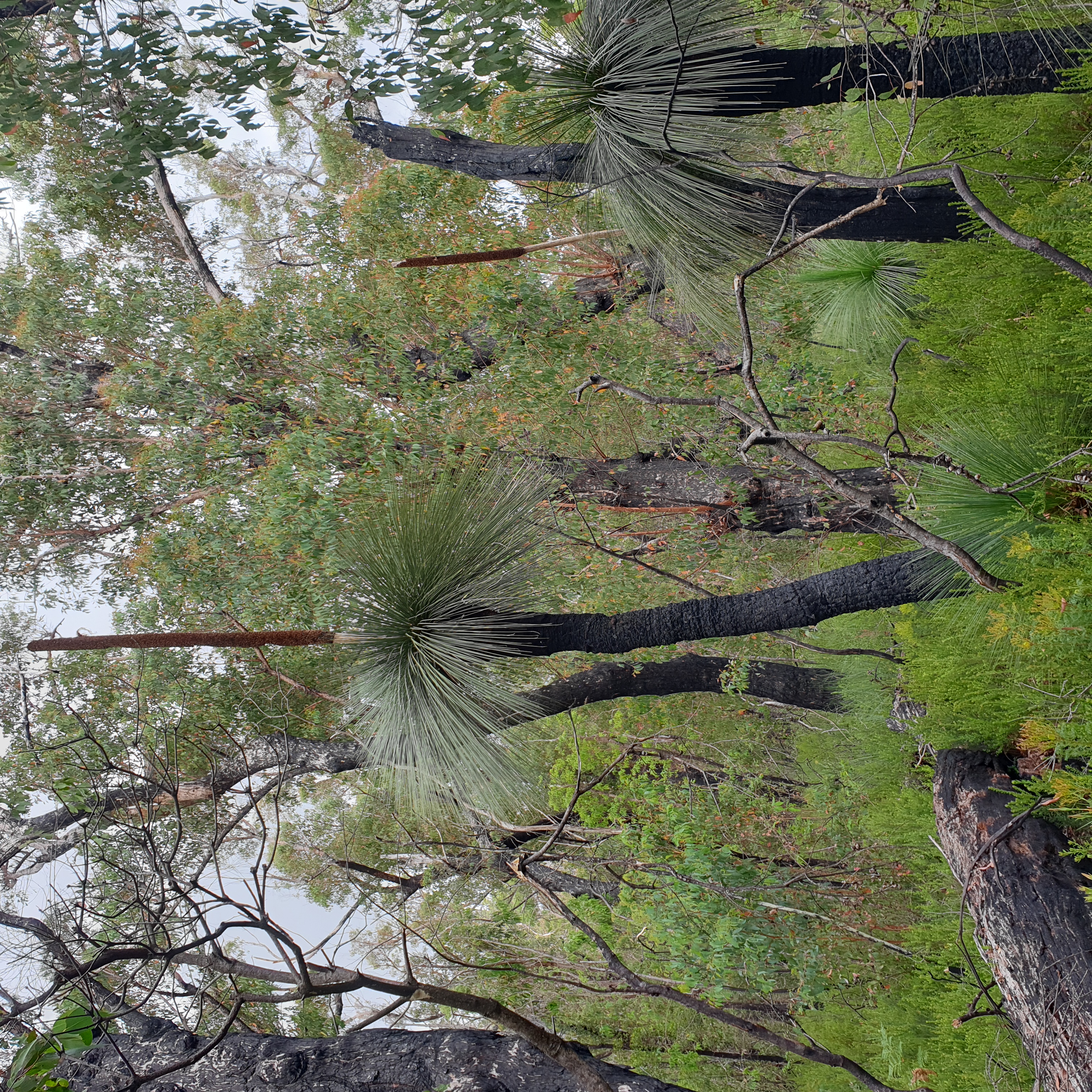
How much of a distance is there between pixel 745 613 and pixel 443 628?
4.87 feet

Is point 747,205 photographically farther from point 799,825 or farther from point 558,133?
point 799,825

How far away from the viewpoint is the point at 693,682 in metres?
5.57

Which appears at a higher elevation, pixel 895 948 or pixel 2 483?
pixel 2 483

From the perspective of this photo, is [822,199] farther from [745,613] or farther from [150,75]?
[150,75]

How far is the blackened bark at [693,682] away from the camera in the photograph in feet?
16.2

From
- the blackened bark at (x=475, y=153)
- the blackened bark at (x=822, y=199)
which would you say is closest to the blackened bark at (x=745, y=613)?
the blackened bark at (x=822, y=199)

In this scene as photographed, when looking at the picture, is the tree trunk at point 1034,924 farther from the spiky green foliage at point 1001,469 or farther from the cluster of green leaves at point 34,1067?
the cluster of green leaves at point 34,1067

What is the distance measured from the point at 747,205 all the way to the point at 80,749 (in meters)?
5.32

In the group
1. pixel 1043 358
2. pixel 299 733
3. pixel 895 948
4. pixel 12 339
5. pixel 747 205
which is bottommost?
pixel 299 733

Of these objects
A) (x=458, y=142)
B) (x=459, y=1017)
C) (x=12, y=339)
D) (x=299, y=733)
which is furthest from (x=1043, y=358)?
(x=12, y=339)

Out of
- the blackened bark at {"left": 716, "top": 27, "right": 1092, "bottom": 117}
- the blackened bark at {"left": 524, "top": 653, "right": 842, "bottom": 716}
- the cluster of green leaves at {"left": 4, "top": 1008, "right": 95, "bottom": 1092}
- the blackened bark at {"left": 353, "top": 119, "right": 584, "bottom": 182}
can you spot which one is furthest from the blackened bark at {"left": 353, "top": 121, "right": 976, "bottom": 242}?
the cluster of green leaves at {"left": 4, "top": 1008, "right": 95, "bottom": 1092}

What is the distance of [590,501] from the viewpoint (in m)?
6.12

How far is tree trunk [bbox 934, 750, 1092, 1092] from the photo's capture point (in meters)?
2.29

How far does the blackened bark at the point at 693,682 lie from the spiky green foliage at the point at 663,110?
2830mm
